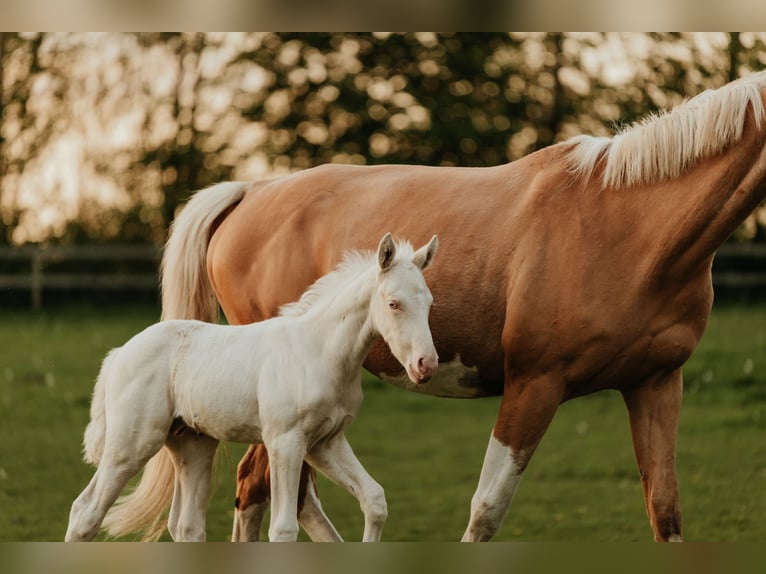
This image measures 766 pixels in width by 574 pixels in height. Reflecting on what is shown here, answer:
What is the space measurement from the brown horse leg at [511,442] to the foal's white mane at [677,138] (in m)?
0.94

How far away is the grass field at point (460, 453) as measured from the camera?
751 centimetres

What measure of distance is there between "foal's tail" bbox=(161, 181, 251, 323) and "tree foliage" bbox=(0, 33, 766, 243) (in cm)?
878

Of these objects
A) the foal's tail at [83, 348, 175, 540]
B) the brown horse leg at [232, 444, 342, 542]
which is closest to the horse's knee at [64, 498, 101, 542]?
the foal's tail at [83, 348, 175, 540]

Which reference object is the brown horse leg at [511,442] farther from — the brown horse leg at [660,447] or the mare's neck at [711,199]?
the mare's neck at [711,199]

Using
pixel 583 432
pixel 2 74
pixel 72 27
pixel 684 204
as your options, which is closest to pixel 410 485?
pixel 583 432

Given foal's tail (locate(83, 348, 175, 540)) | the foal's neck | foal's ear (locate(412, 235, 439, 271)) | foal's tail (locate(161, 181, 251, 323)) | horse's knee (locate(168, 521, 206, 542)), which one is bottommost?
foal's tail (locate(83, 348, 175, 540))

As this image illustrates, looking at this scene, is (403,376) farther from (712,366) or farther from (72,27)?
(712,366)

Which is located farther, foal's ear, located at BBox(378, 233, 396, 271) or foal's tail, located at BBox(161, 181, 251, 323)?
foal's tail, located at BBox(161, 181, 251, 323)

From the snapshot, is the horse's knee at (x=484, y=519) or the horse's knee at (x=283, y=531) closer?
the horse's knee at (x=283, y=531)

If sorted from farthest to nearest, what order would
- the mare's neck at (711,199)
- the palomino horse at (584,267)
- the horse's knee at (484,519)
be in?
the horse's knee at (484,519), the palomino horse at (584,267), the mare's neck at (711,199)

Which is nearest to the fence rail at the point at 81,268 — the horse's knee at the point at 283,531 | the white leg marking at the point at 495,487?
the white leg marking at the point at 495,487

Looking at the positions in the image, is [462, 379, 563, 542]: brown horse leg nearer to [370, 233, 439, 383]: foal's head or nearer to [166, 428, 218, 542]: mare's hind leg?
[370, 233, 439, 383]: foal's head

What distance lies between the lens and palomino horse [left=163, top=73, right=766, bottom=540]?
4535 mm

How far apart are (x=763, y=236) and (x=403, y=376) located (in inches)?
419
